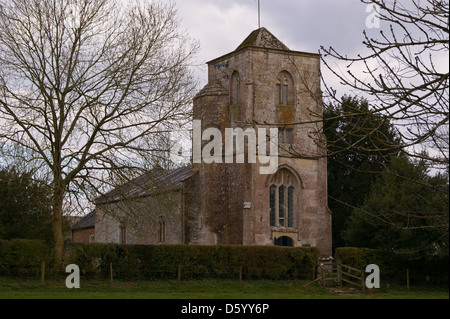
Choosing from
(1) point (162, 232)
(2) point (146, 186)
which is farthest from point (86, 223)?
(2) point (146, 186)

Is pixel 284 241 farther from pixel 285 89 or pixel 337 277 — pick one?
pixel 337 277

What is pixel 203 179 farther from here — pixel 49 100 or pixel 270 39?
pixel 49 100

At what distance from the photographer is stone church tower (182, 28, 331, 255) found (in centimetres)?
3356

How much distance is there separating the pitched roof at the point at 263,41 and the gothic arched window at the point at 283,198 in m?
6.53

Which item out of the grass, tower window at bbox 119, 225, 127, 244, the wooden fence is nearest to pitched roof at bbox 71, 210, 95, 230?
tower window at bbox 119, 225, 127, 244

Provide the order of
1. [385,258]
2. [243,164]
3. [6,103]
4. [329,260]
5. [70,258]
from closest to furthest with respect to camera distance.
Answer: [6,103], [70,258], [385,258], [329,260], [243,164]

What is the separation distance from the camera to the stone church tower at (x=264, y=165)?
33562mm

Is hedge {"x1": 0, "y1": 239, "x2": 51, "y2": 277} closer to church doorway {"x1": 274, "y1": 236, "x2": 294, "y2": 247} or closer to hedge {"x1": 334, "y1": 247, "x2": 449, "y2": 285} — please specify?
hedge {"x1": 334, "y1": 247, "x2": 449, "y2": 285}

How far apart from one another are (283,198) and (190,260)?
9.38 meters

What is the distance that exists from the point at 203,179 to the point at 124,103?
12037 millimetres

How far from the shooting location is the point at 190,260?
26.5 m
